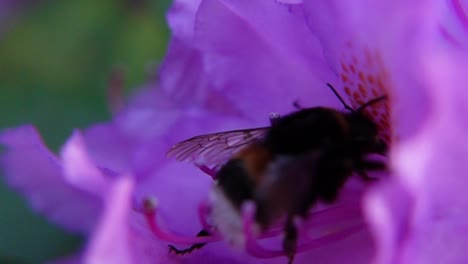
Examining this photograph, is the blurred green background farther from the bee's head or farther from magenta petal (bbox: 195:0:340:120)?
the bee's head

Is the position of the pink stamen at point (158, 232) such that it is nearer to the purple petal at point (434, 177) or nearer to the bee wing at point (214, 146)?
the bee wing at point (214, 146)

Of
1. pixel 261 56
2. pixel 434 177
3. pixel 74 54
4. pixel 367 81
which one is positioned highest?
pixel 74 54

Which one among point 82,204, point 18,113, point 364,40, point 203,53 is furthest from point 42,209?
point 18,113

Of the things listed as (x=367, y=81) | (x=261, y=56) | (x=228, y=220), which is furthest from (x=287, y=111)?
(x=228, y=220)

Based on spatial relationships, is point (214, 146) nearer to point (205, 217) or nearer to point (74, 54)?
point (205, 217)

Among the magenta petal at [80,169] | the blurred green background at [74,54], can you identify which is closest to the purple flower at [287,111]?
the magenta petal at [80,169]

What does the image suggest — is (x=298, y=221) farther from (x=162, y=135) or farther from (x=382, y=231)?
(x=162, y=135)

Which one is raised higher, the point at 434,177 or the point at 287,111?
the point at 287,111

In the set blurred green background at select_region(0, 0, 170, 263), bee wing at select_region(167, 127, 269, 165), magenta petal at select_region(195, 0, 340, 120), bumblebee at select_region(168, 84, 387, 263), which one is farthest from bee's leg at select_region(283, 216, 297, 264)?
blurred green background at select_region(0, 0, 170, 263)

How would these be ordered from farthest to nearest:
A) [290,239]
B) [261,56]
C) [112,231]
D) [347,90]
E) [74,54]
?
[74,54] → [261,56] → [347,90] → [290,239] → [112,231]
